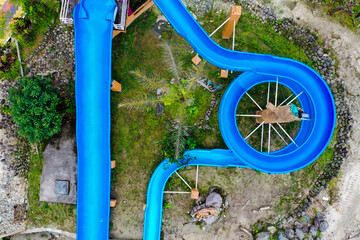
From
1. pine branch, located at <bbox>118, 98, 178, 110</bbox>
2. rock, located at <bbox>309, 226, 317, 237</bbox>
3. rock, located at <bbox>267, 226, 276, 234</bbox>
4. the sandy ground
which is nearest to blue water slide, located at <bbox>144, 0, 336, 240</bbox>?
pine branch, located at <bbox>118, 98, 178, 110</bbox>

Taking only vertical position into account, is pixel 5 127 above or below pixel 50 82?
below

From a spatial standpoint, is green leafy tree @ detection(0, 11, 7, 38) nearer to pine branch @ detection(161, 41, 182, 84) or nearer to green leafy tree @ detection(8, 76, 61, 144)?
green leafy tree @ detection(8, 76, 61, 144)

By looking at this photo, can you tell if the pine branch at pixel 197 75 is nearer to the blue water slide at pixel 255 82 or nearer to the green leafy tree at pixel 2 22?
the blue water slide at pixel 255 82

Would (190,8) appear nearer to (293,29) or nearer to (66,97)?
(293,29)

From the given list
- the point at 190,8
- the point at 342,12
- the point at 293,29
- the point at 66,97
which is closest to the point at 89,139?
the point at 66,97

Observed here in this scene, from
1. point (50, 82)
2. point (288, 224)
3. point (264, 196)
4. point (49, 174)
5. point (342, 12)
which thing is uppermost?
point (342, 12)
